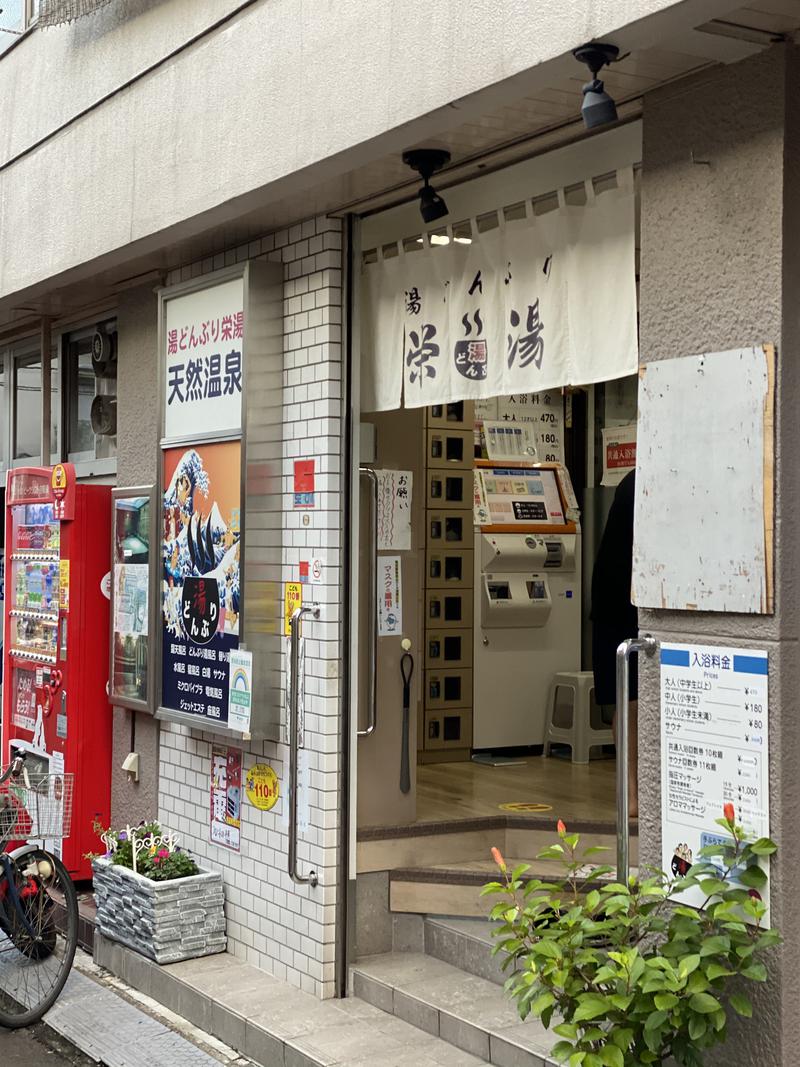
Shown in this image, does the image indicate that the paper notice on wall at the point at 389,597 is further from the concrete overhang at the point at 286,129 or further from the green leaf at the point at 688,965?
the green leaf at the point at 688,965

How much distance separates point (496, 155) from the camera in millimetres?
5305

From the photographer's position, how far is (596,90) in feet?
13.1

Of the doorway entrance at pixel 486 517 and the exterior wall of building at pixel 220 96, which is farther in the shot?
the doorway entrance at pixel 486 517

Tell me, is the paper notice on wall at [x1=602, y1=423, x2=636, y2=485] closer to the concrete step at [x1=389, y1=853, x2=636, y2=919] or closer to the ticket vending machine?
the ticket vending machine

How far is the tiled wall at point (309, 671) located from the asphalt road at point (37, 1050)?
983mm

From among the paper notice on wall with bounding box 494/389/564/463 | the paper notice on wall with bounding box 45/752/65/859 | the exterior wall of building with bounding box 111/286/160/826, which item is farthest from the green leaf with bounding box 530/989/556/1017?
the paper notice on wall with bounding box 494/389/564/463

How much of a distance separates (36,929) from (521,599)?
4.24m

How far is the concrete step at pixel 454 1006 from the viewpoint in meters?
5.05

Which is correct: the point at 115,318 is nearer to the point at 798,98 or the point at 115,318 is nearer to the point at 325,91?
the point at 325,91

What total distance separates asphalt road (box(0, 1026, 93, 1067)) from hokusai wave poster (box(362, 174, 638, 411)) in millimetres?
3265

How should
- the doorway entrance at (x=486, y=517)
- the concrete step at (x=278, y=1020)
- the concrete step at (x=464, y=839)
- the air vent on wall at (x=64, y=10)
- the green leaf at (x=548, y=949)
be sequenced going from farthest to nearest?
the air vent on wall at (x=64, y=10) → the concrete step at (x=464, y=839) → the concrete step at (x=278, y=1020) → the doorway entrance at (x=486, y=517) → the green leaf at (x=548, y=949)

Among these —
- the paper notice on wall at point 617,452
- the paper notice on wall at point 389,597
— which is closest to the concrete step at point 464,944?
the paper notice on wall at point 389,597

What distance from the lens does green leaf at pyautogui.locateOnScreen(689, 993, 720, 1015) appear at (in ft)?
11.8

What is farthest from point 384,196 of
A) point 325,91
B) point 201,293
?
point 201,293
